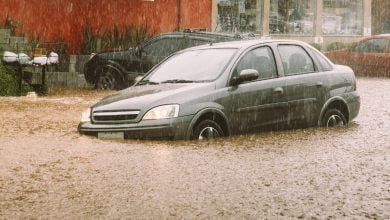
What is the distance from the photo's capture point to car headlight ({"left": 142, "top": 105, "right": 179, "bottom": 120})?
33.6 feet

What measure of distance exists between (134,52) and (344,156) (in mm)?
11025

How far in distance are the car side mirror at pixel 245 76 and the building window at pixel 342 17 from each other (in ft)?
85.4

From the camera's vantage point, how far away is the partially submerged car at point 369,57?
27250 mm

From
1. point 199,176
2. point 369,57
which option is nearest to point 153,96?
point 199,176

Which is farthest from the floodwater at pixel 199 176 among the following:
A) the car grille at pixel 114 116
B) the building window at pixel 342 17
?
the building window at pixel 342 17

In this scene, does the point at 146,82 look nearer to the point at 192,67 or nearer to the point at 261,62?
the point at 192,67

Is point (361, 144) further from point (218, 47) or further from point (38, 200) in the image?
point (38, 200)

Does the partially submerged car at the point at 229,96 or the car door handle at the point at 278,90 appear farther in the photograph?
the car door handle at the point at 278,90

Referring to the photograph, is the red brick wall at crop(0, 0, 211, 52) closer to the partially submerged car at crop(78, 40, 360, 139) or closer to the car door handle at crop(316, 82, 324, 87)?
the partially submerged car at crop(78, 40, 360, 139)

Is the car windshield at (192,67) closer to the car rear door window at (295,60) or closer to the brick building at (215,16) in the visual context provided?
the car rear door window at (295,60)

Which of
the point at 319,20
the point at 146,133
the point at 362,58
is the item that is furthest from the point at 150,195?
the point at 319,20

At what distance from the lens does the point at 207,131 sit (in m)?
10.6

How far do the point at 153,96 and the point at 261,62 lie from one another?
184 cm

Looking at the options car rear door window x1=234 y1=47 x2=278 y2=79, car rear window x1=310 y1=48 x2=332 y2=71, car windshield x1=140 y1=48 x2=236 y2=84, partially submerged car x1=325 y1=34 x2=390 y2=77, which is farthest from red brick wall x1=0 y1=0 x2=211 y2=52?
car rear door window x1=234 y1=47 x2=278 y2=79
